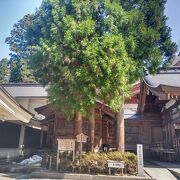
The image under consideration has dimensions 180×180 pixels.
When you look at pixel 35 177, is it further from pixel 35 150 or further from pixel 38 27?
pixel 35 150

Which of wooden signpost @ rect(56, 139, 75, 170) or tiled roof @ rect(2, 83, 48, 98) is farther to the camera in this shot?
tiled roof @ rect(2, 83, 48, 98)

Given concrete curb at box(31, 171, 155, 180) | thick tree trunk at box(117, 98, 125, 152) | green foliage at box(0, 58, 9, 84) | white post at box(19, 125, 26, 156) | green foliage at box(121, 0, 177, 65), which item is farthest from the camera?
green foliage at box(0, 58, 9, 84)

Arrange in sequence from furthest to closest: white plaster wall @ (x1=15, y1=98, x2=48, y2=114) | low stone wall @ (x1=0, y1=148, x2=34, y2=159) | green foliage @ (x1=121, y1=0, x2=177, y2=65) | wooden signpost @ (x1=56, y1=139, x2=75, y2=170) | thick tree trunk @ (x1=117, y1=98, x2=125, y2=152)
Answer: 1. white plaster wall @ (x1=15, y1=98, x2=48, y2=114)
2. low stone wall @ (x1=0, y1=148, x2=34, y2=159)
3. green foliage @ (x1=121, y1=0, x2=177, y2=65)
4. thick tree trunk @ (x1=117, y1=98, x2=125, y2=152)
5. wooden signpost @ (x1=56, y1=139, x2=75, y2=170)

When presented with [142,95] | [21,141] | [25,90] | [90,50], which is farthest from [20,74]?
[90,50]

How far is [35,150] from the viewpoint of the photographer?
1930 centimetres

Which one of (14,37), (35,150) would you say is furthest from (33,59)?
(14,37)

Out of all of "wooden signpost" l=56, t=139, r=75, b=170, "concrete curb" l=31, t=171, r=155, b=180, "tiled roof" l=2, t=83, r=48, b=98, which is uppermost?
"tiled roof" l=2, t=83, r=48, b=98

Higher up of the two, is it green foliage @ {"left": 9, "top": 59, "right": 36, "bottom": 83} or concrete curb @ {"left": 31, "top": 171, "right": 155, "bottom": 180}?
green foliage @ {"left": 9, "top": 59, "right": 36, "bottom": 83}

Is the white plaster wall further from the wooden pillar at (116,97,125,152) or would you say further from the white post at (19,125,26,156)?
the wooden pillar at (116,97,125,152)

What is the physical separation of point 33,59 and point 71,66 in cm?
193

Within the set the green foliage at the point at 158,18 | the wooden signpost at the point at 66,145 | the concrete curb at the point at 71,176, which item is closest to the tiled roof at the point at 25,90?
the wooden signpost at the point at 66,145

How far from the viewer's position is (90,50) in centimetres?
897

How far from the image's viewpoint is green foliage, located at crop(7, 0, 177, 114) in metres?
9.14

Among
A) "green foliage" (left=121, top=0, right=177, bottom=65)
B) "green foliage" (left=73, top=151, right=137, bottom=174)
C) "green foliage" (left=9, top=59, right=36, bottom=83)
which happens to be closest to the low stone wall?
"green foliage" (left=73, top=151, right=137, bottom=174)
